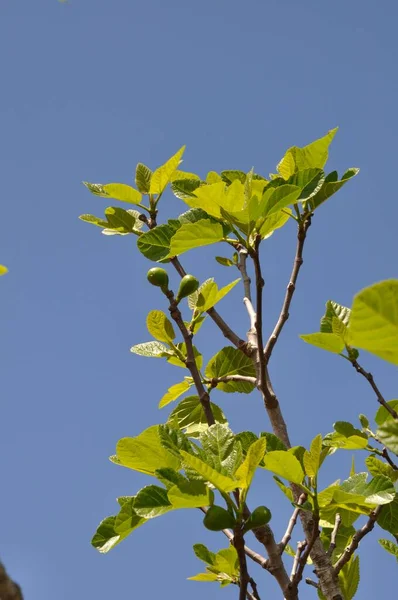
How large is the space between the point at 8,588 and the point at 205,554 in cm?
161

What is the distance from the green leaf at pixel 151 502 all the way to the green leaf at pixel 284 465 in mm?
270

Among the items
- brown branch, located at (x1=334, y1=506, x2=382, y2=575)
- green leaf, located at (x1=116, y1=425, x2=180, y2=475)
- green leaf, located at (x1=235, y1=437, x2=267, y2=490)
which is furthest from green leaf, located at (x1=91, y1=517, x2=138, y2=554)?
brown branch, located at (x1=334, y1=506, x2=382, y2=575)

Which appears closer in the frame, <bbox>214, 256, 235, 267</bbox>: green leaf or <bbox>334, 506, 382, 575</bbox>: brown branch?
<bbox>334, 506, 382, 575</bbox>: brown branch

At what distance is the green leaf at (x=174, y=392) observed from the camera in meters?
2.81

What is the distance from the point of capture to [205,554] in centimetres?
218

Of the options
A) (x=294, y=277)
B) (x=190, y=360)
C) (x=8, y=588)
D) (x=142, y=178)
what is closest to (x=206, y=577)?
(x=190, y=360)

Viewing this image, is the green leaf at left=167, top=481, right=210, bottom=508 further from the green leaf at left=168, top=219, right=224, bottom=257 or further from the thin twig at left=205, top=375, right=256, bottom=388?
the thin twig at left=205, top=375, right=256, bottom=388

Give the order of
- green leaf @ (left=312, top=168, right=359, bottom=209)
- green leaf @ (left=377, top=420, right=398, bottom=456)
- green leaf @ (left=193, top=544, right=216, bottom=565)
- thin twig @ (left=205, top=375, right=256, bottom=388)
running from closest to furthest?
green leaf @ (left=377, top=420, right=398, bottom=456), green leaf @ (left=193, top=544, right=216, bottom=565), green leaf @ (left=312, top=168, right=359, bottom=209), thin twig @ (left=205, top=375, right=256, bottom=388)

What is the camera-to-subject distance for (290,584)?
1.84 metres

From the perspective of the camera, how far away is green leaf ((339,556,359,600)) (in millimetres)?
2355

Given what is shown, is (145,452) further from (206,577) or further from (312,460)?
(206,577)

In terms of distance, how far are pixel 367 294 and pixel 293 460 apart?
1.03 metres

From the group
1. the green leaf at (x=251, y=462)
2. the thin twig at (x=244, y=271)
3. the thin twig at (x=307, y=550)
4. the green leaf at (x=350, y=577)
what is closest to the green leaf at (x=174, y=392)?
the thin twig at (x=244, y=271)

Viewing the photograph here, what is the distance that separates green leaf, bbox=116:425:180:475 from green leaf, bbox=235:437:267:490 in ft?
0.94
